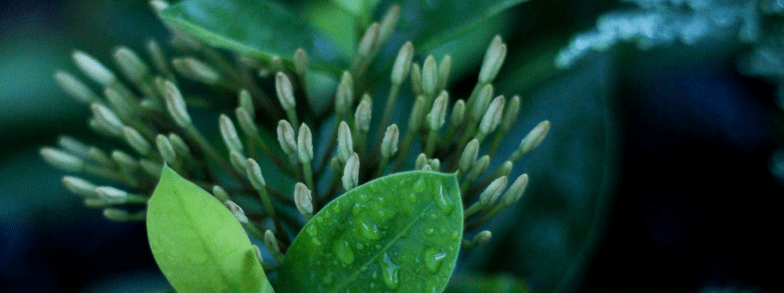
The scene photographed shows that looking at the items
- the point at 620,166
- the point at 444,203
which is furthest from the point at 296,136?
the point at 620,166

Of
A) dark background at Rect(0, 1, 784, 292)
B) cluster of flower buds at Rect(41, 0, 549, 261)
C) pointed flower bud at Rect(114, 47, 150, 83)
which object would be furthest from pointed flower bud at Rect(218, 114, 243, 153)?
dark background at Rect(0, 1, 784, 292)

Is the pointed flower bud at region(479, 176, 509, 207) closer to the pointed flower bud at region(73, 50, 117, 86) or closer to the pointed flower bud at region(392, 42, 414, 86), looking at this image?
the pointed flower bud at region(392, 42, 414, 86)

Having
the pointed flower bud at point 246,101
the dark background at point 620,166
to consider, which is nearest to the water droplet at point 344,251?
the pointed flower bud at point 246,101

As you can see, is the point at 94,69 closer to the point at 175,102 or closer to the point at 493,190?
the point at 175,102

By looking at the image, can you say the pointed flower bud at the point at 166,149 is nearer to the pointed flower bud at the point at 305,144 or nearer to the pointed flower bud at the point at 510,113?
the pointed flower bud at the point at 305,144

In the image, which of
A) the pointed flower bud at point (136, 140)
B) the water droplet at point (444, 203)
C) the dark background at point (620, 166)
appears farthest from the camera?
the dark background at point (620, 166)

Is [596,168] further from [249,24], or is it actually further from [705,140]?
[249,24]
